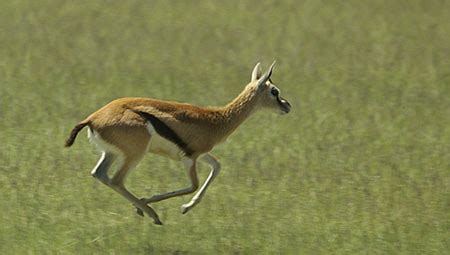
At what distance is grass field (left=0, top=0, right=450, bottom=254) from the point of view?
853 cm

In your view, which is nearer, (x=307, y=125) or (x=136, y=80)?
(x=307, y=125)

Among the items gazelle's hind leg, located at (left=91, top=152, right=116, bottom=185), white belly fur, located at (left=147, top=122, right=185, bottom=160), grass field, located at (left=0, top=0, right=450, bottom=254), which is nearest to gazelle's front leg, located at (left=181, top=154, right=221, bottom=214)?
grass field, located at (left=0, top=0, right=450, bottom=254)

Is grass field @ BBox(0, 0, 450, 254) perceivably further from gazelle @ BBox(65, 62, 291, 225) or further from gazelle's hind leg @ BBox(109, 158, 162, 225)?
gazelle @ BBox(65, 62, 291, 225)

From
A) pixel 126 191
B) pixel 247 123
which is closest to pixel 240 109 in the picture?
pixel 126 191

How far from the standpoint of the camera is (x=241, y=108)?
902 cm

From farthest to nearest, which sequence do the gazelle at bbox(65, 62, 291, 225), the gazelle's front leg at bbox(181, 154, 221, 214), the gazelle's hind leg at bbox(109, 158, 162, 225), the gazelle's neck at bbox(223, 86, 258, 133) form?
the gazelle's neck at bbox(223, 86, 258, 133), the gazelle's front leg at bbox(181, 154, 221, 214), the gazelle's hind leg at bbox(109, 158, 162, 225), the gazelle at bbox(65, 62, 291, 225)

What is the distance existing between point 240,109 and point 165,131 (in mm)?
955

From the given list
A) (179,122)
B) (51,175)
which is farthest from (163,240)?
(51,175)

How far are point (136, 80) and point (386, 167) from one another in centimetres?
446

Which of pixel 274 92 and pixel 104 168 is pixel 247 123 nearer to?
pixel 274 92

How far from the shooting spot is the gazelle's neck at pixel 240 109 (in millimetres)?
8867

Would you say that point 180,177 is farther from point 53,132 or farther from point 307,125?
point 307,125

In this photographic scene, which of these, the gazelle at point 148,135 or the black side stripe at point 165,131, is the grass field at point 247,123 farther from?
the black side stripe at point 165,131

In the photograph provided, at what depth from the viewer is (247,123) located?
1266 centimetres
